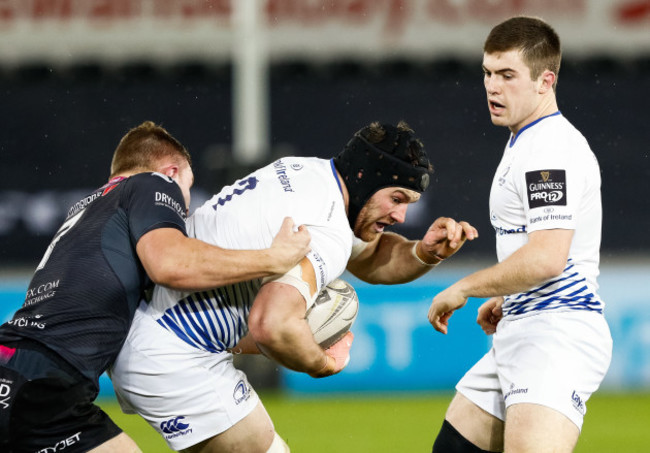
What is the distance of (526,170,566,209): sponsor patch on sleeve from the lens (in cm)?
388

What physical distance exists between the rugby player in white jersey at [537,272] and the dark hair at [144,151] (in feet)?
4.27

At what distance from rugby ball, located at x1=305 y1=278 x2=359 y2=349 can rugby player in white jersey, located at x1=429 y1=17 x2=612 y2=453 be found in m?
0.38

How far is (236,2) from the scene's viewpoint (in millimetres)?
11688

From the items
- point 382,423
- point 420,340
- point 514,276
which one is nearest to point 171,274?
point 514,276

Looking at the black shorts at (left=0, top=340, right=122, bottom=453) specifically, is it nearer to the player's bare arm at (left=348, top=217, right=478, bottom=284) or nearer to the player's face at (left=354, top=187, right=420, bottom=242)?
the player's face at (left=354, top=187, right=420, bottom=242)

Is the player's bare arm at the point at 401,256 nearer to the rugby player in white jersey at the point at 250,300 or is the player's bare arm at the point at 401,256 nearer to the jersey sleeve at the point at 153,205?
the rugby player in white jersey at the point at 250,300

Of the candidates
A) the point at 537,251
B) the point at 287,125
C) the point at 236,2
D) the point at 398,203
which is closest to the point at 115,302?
the point at 398,203

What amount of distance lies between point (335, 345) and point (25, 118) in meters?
10.2

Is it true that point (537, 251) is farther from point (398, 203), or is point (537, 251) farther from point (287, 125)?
point (287, 125)

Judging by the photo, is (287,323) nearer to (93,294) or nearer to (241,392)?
(241,392)

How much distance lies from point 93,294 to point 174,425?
672 mm

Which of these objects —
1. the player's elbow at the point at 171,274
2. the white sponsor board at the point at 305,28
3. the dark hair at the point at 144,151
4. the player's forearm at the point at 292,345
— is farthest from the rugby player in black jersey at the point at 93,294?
the white sponsor board at the point at 305,28

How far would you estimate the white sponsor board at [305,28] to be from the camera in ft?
44.3

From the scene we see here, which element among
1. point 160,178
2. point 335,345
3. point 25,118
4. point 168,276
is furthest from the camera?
point 25,118
